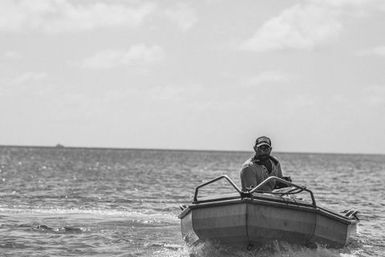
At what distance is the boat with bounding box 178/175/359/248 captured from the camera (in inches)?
573

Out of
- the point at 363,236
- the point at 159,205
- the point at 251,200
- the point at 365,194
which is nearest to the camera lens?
the point at 251,200

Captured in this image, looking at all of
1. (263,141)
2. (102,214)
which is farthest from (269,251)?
(102,214)

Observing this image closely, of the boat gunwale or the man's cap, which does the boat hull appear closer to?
the boat gunwale

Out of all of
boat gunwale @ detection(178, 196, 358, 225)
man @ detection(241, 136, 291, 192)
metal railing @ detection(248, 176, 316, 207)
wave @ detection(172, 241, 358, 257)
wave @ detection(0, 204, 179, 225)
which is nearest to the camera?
boat gunwale @ detection(178, 196, 358, 225)

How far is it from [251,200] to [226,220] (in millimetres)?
711

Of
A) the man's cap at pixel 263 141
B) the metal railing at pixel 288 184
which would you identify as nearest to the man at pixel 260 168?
the man's cap at pixel 263 141

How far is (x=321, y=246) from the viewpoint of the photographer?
15484mm

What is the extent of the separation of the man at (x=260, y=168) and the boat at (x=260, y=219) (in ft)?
1.80

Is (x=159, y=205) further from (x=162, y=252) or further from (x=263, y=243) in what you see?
(x=263, y=243)

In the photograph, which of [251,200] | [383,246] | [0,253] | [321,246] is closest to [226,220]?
[251,200]

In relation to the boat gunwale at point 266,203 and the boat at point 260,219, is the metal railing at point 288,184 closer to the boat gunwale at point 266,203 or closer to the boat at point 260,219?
the boat at point 260,219

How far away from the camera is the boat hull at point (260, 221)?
14.6 m

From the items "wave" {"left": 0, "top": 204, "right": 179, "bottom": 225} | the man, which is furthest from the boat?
"wave" {"left": 0, "top": 204, "right": 179, "bottom": 225}

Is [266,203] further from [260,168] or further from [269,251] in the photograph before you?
[260,168]
